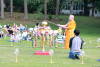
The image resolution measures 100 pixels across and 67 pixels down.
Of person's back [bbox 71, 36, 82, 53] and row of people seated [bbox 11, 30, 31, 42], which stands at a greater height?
person's back [bbox 71, 36, 82, 53]

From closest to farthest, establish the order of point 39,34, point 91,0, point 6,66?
point 6,66, point 39,34, point 91,0

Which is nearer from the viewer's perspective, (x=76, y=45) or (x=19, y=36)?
(x=76, y=45)

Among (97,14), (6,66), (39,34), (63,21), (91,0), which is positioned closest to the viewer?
(6,66)

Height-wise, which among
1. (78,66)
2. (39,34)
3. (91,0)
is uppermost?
(91,0)

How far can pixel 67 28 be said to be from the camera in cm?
1056

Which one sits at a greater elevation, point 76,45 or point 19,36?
point 76,45

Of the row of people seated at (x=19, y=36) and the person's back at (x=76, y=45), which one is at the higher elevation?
the person's back at (x=76, y=45)

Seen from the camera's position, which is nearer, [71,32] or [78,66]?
[78,66]

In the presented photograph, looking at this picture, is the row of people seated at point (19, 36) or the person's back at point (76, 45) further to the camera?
the row of people seated at point (19, 36)

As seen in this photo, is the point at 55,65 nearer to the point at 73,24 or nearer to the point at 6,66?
the point at 6,66

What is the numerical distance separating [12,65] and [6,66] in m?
0.26

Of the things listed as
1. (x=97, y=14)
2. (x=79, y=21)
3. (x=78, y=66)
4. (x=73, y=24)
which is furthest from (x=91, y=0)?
(x=78, y=66)

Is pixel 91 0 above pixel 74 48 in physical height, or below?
above

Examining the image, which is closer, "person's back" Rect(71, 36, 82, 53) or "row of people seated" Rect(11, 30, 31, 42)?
"person's back" Rect(71, 36, 82, 53)
